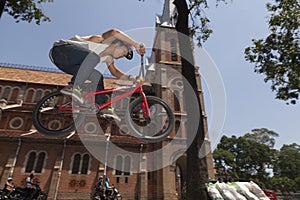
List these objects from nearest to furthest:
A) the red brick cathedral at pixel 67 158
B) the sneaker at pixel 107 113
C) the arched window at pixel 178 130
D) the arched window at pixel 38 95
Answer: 1. the sneaker at pixel 107 113
2. the red brick cathedral at pixel 67 158
3. the arched window at pixel 178 130
4. the arched window at pixel 38 95

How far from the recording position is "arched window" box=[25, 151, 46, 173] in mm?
19047

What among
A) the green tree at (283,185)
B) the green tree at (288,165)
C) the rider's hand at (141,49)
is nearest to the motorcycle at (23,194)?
the rider's hand at (141,49)

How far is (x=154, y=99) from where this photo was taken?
628cm

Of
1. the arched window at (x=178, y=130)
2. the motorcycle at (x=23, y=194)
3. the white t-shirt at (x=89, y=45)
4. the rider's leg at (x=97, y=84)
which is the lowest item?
the motorcycle at (x=23, y=194)

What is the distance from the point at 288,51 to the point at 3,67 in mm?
33312

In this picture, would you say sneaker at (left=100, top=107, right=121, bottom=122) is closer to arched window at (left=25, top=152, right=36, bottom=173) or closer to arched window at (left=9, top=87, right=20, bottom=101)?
arched window at (left=25, top=152, right=36, bottom=173)

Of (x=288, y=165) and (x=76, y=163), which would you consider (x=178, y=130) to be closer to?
(x=76, y=163)

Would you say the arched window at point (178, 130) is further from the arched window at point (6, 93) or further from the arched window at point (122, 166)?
the arched window at point (6, 93)

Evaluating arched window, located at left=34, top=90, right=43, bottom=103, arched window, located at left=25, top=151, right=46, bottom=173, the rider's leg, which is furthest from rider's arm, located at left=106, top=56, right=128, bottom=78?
arched window, located at left=34, top=90, right=43, bottom=103

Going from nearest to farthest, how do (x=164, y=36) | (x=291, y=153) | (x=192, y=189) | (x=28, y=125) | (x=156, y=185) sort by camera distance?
(x=192, y=189) → (x=156, y=185) → (x=28, y=125) → (x=164, y=36) → (x=291, y=153)

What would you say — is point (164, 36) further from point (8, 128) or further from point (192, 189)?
point (192, 189)

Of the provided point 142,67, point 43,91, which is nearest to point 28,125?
point 43,91

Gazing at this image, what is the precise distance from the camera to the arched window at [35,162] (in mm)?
19047

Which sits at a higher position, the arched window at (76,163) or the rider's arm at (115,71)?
the rider's arm at (115,71)
